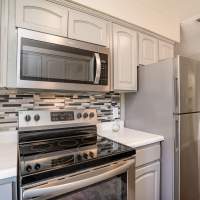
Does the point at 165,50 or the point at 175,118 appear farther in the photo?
the point at 165,50

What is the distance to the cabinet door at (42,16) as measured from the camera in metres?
1.15

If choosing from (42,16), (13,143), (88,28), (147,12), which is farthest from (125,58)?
(13,143)

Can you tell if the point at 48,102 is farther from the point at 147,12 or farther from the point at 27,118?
the point at 147,12

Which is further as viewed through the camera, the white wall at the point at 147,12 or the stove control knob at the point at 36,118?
the white wall at the point at 147,12

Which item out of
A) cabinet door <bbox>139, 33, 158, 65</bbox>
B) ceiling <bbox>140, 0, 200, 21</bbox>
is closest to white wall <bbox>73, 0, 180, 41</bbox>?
ceiling <bbox>140, 0, 200, 21</bbox>

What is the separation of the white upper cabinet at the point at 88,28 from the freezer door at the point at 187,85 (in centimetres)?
69

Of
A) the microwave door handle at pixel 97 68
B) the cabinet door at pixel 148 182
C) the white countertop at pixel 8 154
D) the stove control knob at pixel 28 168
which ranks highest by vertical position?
the microwave door handle at pixel 97 68

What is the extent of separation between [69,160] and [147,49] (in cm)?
145

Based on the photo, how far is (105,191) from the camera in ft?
3.68

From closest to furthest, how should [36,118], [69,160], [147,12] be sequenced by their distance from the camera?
[69,160]
[36,118]
[147,12]

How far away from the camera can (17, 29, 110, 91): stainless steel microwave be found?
3.76 feet

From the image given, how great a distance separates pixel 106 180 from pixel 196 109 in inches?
46.0

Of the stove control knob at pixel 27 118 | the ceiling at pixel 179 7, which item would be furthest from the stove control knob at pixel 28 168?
the ceiling at pixel 179 7

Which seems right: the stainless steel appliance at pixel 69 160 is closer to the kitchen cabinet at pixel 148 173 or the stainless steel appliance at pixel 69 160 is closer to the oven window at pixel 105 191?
the oven window at pixel 105 191
